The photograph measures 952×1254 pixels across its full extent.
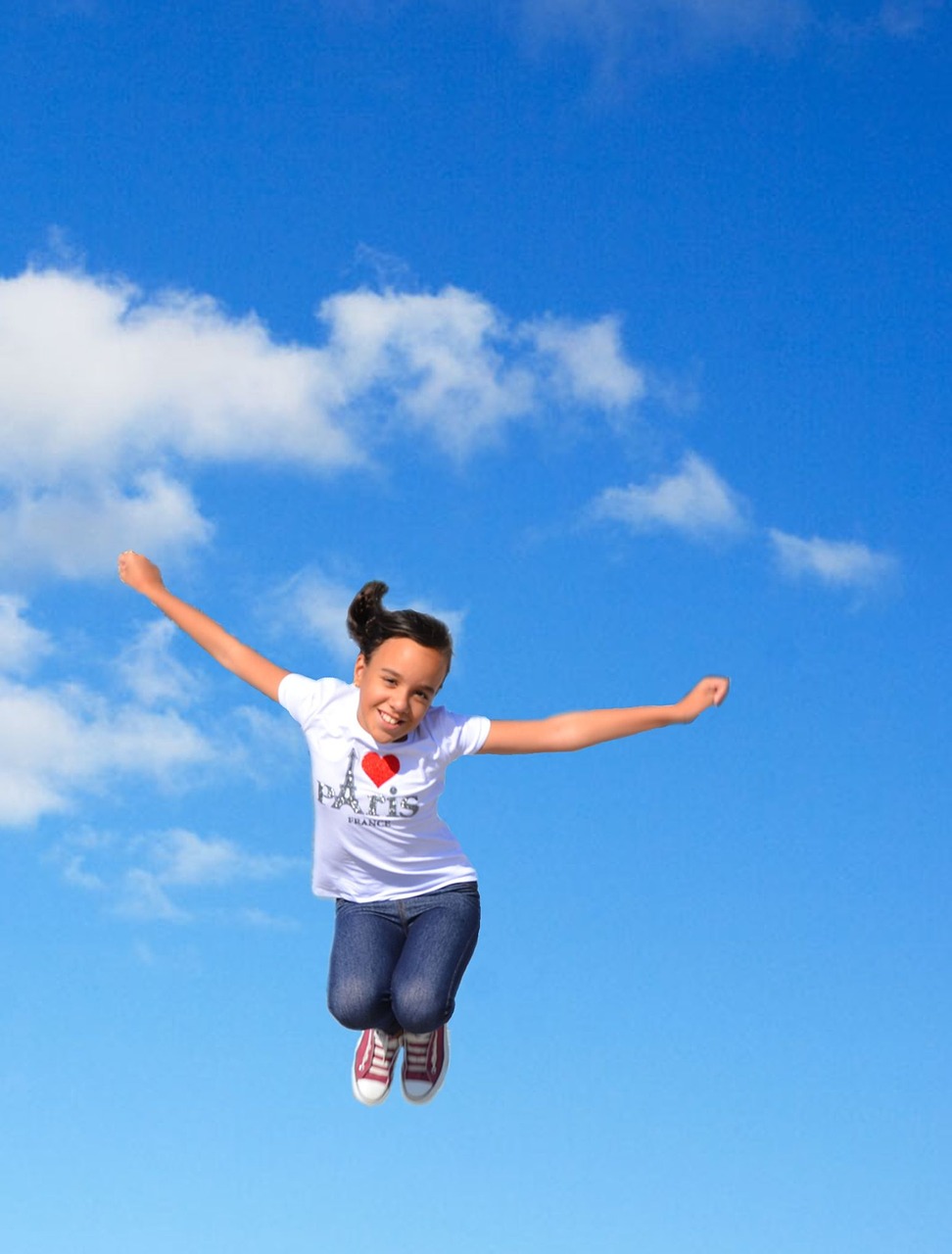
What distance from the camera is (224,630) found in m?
10.5

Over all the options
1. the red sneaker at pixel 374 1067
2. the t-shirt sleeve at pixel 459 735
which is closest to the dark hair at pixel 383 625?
the t-shirt sleeve at pixel 459 735

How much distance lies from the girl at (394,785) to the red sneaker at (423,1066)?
1.74 feet

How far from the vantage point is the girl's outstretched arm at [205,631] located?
1034cm

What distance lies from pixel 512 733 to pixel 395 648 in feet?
2.81

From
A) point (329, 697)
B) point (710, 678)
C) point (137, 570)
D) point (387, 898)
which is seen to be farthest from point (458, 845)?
point (137, 570)

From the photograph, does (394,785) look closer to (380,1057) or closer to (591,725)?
(591,725)

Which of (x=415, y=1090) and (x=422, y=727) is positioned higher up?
(x=422, y=727)

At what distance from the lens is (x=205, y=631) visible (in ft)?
34.3

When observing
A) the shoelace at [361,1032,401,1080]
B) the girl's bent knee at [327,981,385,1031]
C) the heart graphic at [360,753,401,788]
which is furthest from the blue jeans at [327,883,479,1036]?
the heart graphic at [360,753,401,788]

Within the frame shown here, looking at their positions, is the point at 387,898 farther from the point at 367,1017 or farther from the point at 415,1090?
Result: the point at 415,1090

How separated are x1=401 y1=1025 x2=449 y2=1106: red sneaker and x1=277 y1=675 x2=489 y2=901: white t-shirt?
1.20 meters

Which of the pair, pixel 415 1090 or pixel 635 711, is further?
pixel 415 1090

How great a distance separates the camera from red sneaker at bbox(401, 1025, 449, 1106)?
35.7ft

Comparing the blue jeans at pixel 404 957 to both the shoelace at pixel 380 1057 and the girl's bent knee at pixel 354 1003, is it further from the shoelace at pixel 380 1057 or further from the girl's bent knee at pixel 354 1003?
the shoelace at pixel 380 1057
